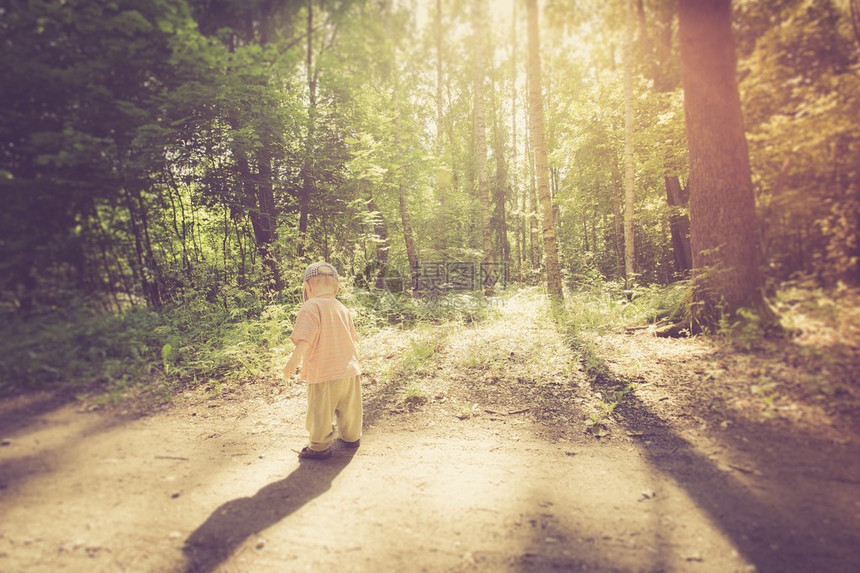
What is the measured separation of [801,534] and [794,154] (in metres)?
2.94

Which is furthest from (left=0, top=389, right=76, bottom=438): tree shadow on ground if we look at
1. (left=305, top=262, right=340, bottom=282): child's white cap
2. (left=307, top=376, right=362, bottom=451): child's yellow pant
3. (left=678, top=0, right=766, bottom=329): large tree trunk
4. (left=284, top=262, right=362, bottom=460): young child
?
(left=678, top=0, right=766, bottom=329): large tree trunk

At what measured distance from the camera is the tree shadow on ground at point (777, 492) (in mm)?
2143

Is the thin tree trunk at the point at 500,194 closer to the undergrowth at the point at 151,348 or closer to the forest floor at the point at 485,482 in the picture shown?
the undergrowth at the point at 151,348

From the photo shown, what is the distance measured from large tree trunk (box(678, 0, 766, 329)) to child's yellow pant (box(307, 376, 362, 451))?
4.08m

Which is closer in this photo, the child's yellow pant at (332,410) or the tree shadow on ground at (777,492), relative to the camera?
the tree shadow on ground at (777,492)

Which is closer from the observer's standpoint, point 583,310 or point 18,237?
point 18,237

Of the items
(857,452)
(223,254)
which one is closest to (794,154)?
(857,452)

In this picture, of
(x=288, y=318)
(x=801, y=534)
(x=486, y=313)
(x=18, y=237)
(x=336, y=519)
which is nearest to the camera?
(x=801, y=534)

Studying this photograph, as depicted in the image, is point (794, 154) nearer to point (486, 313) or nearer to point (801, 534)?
point (801, 534)

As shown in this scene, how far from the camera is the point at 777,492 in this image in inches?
103

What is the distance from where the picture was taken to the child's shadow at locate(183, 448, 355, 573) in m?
2.35

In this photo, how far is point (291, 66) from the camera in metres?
3.51

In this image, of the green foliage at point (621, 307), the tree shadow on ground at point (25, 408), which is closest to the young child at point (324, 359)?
the tree shadow on ground at point (25, 408)

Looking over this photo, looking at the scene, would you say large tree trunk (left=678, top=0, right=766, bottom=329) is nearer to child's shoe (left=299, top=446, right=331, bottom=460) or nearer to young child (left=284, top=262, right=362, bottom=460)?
young child (left=284, top=262, right=362, bottom=460)
